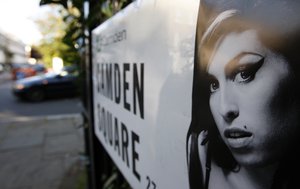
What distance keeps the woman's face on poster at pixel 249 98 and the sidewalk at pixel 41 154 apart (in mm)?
3136

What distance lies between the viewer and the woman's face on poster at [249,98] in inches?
23.5

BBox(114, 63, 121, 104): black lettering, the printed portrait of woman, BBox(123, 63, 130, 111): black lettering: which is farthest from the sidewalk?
the printed portrait of woman

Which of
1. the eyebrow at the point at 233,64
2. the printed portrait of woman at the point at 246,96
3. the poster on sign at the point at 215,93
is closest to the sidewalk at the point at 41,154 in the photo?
the poster on sign at the point at 215,93

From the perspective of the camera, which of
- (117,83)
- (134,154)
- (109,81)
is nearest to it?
(134,154)

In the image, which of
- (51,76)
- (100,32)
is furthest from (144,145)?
(51,76)

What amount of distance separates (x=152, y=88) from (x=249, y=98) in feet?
1.80

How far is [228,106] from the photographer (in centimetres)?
72

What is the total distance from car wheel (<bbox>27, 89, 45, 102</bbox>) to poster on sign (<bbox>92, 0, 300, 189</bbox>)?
1228 centimetres

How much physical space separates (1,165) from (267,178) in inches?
217

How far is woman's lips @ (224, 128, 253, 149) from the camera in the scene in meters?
0.67

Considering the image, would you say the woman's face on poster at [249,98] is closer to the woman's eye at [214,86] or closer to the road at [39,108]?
the woman's eye at [214,86]

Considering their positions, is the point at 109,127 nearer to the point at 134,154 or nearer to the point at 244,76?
the point at 134,154

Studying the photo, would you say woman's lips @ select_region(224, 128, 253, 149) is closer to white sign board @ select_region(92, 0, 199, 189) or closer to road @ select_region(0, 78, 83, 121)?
white sign board @ select_region(92, 0, 199, 189)

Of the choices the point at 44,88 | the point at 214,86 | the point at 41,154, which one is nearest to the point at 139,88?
the point at 214,86
